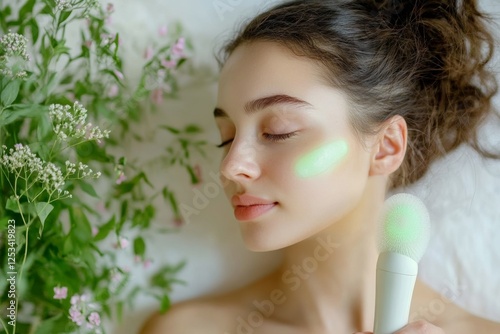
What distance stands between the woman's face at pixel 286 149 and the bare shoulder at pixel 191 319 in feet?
0.63

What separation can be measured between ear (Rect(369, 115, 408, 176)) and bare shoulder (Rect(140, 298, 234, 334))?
1.09 ft

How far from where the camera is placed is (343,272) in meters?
1.00

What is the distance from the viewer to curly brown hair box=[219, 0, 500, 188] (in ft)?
2.97

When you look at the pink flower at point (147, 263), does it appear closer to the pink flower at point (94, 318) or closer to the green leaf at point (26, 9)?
the pink flower at point (94, 318)

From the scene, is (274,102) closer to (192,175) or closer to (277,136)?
(277,136)

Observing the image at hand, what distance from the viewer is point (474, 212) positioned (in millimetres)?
1105

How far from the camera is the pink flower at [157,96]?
44.1 inches

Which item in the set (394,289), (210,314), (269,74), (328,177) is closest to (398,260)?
(394,289)

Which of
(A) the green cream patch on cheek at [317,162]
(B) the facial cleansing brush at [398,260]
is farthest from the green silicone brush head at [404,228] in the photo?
(A) the green cream patch on cheek at [317,162]

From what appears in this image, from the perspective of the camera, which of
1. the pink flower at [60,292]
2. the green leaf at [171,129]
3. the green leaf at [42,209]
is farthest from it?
the green leaf at [171,129]

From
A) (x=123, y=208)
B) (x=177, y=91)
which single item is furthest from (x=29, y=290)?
(x=177, y=91)

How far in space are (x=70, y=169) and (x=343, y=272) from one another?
0.46m

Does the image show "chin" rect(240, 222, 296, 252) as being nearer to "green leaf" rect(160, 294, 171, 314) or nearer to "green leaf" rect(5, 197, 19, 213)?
"green leaf" rect(160, 294, 171, 314)

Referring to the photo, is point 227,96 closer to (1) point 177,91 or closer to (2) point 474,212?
(1) point 177,91
